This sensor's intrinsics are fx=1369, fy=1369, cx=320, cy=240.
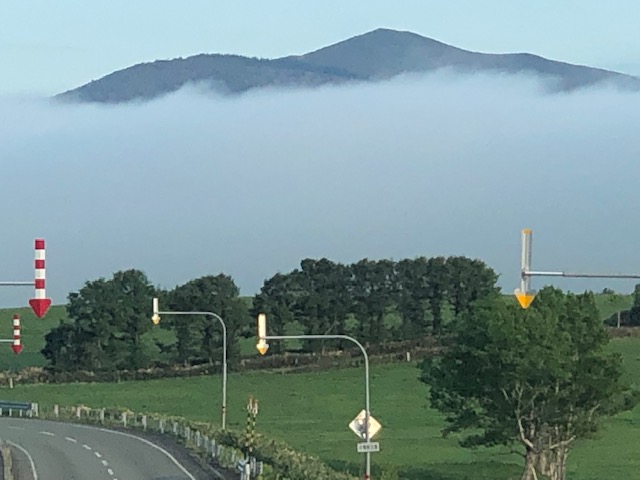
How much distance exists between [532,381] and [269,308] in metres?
75.7

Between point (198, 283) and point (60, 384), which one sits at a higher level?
point (198, 283)

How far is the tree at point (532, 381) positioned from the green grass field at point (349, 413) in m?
1.92

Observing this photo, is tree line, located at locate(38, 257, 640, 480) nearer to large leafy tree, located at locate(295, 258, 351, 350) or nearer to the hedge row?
large leafy tree, located at locate(295, 258, 351, 350)

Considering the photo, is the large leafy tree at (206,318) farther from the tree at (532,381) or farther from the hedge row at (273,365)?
the tree at (532,381)

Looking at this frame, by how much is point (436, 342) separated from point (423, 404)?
22.8 metres

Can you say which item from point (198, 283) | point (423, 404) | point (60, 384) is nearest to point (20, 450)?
point (423, 404)

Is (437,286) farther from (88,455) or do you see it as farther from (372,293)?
(88,455)

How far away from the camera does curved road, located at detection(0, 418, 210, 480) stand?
2000 inches

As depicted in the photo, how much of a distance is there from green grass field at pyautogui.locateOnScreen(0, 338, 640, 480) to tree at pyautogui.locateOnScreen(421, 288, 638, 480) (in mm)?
1921

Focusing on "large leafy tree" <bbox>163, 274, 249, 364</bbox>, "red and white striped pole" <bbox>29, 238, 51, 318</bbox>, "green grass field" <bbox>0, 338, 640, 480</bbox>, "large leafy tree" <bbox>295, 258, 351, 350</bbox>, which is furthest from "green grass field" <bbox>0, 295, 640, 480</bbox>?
"red and white striped pole" <bbox>29, 238, 51, 318</bbox>

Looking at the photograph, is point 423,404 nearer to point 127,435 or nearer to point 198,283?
point 127,435

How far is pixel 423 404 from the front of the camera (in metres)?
98.2

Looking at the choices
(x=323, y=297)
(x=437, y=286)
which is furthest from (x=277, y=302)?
(x=437, y=286)

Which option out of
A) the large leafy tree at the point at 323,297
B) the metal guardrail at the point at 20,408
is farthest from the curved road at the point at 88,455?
the large leafy tree at the point at 323,297
